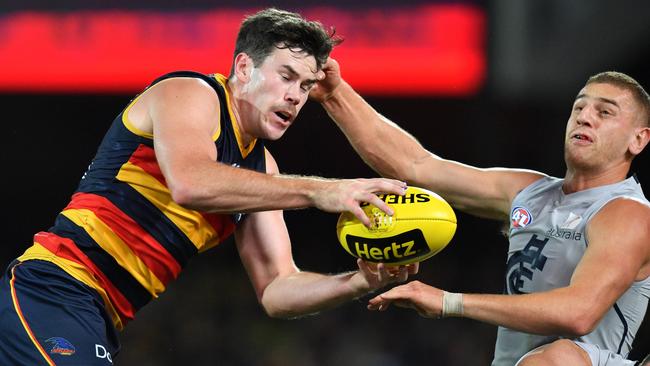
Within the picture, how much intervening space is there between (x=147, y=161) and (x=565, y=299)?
177cm

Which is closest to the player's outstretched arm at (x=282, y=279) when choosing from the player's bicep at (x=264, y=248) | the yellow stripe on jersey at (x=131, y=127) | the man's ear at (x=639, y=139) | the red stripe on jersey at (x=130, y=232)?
the player's bicep at (x=264, y=248)

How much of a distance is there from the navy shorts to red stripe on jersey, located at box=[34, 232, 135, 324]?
0.07 meters

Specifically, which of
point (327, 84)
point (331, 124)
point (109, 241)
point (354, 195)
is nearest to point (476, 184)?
point (327, 84)

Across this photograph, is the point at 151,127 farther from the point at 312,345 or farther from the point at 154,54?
the point at 312,345

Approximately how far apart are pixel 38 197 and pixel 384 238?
6.67m

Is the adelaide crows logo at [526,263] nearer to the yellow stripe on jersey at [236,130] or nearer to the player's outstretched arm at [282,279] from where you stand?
the player's outstretched arm at [282,279]

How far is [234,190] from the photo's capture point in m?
3.47

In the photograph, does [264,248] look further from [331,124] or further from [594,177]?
[331,124]

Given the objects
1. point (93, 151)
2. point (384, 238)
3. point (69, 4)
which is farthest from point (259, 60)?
point (93, 151)

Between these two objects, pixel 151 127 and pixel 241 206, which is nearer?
pixel 241 206

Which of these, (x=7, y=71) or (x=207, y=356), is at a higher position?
(x=7, y=71)

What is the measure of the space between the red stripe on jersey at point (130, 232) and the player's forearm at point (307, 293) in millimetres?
578

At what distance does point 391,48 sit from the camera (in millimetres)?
8438

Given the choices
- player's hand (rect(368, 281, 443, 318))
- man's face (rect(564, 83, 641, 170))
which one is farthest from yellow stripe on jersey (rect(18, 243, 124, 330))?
man's face (rect(564, 83, 641, 170))
